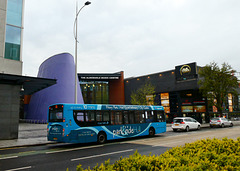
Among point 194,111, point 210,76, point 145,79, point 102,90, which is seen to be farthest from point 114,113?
point 102,90

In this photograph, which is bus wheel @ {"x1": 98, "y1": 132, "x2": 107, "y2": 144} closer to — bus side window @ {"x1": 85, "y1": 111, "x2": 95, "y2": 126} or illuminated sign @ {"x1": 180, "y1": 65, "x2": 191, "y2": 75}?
bus side window @ {"x1": 85, "y1": 111, "x2": 95, "y2": 126}

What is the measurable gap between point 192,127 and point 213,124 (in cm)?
732

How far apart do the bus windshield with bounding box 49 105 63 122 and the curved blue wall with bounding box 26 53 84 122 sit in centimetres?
3027

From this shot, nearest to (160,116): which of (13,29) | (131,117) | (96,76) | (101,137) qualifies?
(131,117)

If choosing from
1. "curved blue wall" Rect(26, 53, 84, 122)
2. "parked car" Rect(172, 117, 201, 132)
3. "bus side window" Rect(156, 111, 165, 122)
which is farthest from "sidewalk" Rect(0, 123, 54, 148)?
"curved blue wall" Rect(26, 53, 84, 122)

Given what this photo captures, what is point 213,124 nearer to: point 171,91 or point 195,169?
point 171,91

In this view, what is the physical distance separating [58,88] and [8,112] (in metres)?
27.9

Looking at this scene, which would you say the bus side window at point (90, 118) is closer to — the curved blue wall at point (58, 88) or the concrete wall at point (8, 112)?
the concrete wall at point (8, 112)

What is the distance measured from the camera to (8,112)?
1694 cm

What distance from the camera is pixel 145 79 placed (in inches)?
1822

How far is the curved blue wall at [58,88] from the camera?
4372cm

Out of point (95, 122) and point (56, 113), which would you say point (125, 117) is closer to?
point (95, 122)

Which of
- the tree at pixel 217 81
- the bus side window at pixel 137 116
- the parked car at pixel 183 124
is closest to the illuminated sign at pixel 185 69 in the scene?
the tree at pixel 217 81

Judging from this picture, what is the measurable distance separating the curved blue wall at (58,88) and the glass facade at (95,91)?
26.5 ft
